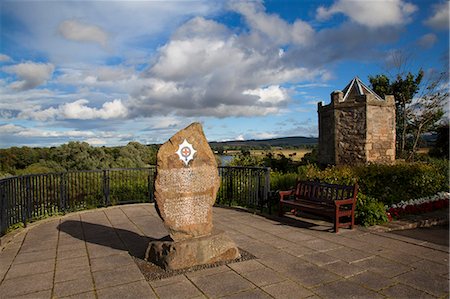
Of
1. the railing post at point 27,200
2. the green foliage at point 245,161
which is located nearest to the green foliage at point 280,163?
the green foliage at point 245,161

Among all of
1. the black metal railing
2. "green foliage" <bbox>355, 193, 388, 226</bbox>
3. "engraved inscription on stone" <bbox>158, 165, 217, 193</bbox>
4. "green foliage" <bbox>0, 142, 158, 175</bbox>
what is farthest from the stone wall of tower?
"engraved inscription on stone" <bbox>158, 165, 217, 193</bbox>

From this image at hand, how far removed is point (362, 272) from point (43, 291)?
12.8 ft

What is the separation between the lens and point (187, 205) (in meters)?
4.69

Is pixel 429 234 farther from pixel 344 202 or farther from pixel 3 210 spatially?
pixel 3 210

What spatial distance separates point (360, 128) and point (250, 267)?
13031 mm

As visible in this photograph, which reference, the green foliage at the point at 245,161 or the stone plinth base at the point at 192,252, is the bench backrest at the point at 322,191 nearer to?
the stone plinth base at the point at 192,252

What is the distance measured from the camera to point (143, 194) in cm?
1070

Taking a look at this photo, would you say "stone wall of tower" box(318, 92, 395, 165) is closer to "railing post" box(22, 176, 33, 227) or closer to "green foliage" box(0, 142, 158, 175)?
"green foliage" box(0, 142, 158, 175)

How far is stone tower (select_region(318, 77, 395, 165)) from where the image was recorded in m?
15.4

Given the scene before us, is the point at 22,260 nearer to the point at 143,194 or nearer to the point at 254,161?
the point at 143,194

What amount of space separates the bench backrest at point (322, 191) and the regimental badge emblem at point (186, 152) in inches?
127

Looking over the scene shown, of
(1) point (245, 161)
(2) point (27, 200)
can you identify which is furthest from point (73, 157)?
(2) point (27, 200)

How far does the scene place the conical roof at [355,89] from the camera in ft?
54.7

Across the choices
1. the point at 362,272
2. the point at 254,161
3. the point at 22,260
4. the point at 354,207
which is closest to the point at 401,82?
the point at 254,161
